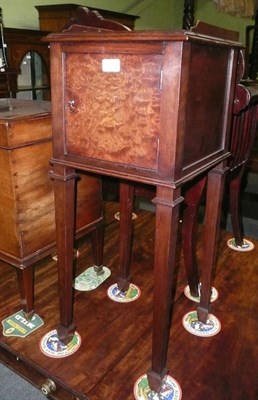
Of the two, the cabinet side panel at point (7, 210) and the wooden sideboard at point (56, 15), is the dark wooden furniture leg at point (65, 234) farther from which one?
the wooden sideboard at point (56, 15)

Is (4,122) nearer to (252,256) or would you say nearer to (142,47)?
(142,47)

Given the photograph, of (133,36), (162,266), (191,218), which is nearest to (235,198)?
(191,218)

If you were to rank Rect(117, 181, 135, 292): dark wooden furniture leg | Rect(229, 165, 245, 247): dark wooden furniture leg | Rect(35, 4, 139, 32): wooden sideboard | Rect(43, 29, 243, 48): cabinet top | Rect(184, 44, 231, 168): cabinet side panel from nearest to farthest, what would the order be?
Rect(43, 29, 243, 48): cabinet top < Rect(184, 44, 231, 168): cabinet side panel < Rect(117, 181, 135, 292): dark wooden furniture leg < Rect(229, 165, 245, 247): dark wooden furniture leg < Rect(35, 4, 139, 32): wooden sideboard

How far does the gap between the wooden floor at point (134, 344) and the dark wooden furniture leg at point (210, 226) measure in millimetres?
111

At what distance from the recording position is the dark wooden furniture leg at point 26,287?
50.8 inches

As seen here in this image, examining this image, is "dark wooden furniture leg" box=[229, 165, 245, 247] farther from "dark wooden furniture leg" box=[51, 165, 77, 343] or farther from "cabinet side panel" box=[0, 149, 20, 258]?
"cabinet side panel" box=[0, 149, 20, 258]

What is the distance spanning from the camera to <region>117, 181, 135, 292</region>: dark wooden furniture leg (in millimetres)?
1499

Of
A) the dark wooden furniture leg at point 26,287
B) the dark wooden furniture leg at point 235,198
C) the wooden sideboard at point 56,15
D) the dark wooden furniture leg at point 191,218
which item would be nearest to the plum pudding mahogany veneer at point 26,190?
the dark wooden furniture leg at point 26,287

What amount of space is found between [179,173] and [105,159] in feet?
0.69

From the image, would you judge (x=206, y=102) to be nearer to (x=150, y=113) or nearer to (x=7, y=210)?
(x=150, y=113)

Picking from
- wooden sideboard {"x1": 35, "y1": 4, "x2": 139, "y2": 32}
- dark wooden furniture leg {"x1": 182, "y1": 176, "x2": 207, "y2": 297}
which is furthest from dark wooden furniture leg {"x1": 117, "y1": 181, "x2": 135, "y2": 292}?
wooden sideboard {"x1": 35, "y1": 4, "x2": 139, "y2": 32}

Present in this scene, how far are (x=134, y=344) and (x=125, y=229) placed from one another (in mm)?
464

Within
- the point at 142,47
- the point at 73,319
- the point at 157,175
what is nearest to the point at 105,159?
the point at 157,175

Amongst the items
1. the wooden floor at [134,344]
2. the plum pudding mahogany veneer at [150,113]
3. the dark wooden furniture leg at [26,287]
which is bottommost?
the wooden floor at [134,344]
